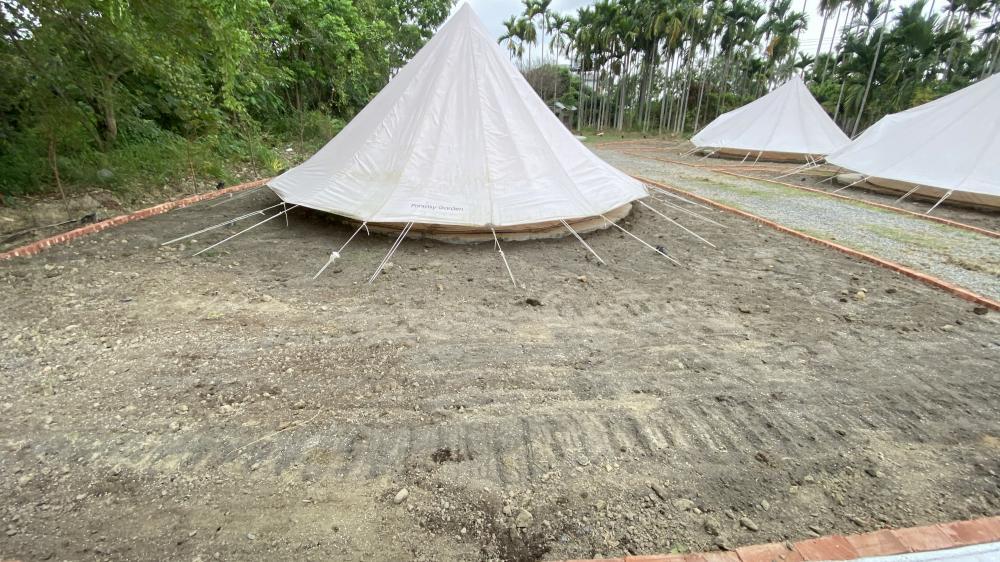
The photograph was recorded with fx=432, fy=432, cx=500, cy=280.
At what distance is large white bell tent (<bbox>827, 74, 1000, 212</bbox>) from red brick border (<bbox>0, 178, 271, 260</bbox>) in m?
11.1

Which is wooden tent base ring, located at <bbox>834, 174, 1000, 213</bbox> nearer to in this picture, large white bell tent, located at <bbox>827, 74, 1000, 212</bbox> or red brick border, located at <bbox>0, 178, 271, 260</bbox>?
large white bell tent, located at <bbox>827, 74, 1000, 212</bbox>

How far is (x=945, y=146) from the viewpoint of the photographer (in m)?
7.29

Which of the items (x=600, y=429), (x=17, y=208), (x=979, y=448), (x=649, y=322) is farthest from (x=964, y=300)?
(x=17, y=208)

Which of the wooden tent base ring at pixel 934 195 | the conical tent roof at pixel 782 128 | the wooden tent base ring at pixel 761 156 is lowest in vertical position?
the wooden tent base ring at pixel 934 195

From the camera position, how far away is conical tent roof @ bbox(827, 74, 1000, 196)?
6707mm

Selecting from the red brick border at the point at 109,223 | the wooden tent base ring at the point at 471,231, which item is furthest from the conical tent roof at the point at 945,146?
the red brick border at the point at 109,223

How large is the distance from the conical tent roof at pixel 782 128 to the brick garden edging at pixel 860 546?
14275 mm

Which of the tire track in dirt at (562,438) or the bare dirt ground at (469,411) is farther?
the tire track in dirt at (562,438)

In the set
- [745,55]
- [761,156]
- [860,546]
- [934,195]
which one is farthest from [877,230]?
[745,55]

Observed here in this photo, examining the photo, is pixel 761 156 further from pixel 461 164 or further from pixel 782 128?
pixel 461 164

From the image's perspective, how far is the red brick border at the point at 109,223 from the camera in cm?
380

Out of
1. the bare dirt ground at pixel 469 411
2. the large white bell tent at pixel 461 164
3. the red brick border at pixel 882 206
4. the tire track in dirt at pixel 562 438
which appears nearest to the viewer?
the bare dirt ground at pixel 469 411

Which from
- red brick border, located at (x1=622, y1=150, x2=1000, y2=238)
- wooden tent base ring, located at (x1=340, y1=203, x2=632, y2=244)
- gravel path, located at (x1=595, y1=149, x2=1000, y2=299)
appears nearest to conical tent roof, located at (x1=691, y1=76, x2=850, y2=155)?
red brick border, located at (x1=622, y1=150, x2=1000, y2=238)

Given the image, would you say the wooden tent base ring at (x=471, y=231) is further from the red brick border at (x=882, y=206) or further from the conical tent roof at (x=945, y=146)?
the conical tent roof at (x=945, y=146)
